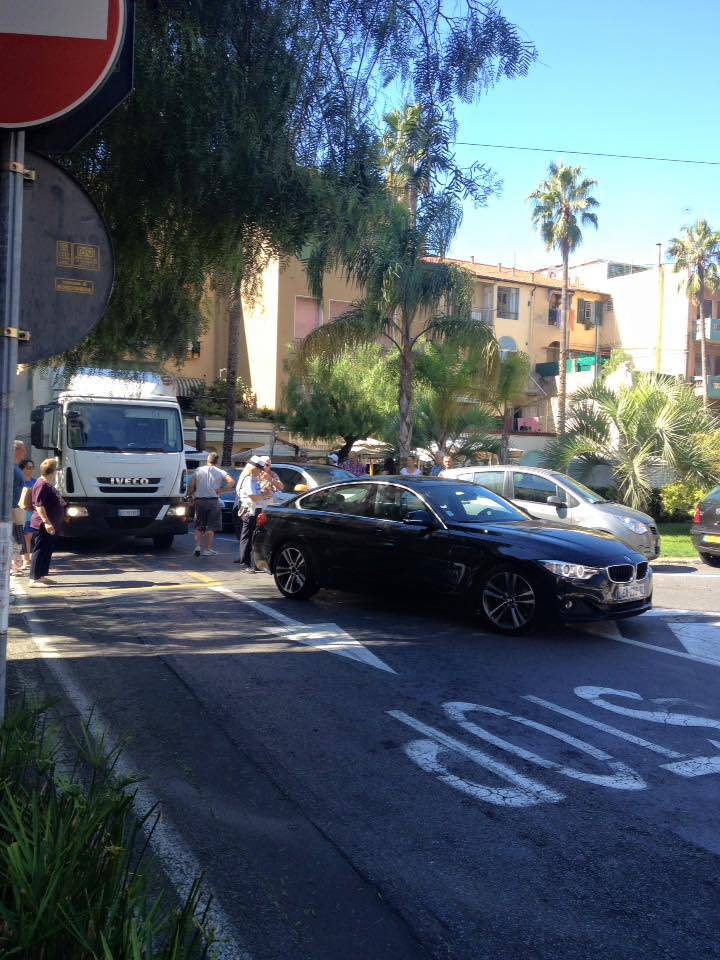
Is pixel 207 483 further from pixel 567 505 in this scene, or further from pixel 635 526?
pixel 635 526

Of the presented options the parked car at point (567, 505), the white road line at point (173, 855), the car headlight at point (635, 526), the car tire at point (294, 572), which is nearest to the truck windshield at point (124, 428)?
the parked car at point (567, 505)

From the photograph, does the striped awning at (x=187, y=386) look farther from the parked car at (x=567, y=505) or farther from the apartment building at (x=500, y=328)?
the parked car at (x=567, y=505)

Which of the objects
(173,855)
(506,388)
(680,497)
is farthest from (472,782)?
(506,388)

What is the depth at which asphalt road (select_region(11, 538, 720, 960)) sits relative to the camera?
3.50m

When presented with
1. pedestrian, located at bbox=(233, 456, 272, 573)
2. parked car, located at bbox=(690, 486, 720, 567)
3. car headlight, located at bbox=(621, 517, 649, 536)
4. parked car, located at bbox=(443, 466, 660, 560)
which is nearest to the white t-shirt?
pedestrian, located at bbox=(233, 456, 272, 573)

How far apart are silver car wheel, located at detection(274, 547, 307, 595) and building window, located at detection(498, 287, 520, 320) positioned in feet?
127

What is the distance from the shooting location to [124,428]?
1688 centimetres

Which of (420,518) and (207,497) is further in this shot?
(207,497)

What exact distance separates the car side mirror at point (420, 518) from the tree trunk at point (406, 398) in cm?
1252

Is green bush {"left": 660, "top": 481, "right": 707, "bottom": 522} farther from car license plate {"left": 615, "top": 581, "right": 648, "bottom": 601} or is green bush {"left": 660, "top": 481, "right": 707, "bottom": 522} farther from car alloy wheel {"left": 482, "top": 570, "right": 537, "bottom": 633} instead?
car alloy wheel {"left": 482, "top": 570, "right": 537, "bottom": 633}

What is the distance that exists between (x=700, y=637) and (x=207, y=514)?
8.95m

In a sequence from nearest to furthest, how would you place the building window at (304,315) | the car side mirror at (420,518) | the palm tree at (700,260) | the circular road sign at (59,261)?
the circular road sign at (59,261)
the car side mirror at (420,518)
the building window at (304,315)
the palm tree at (700,260)

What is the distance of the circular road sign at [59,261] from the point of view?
345cm

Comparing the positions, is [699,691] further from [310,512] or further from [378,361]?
[378,361]
